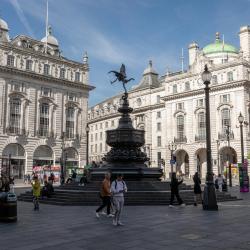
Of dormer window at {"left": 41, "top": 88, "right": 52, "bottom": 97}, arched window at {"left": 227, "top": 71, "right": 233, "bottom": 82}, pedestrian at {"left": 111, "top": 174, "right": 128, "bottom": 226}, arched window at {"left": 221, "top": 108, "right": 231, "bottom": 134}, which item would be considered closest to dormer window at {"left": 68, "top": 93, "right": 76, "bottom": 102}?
dormer window at {"left": 41, "top": 88, "right": 52, "bottom": 97}

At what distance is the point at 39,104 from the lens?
Answer: 6606 cm

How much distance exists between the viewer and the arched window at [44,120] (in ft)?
216

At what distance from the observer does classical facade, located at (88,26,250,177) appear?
68.1 meters

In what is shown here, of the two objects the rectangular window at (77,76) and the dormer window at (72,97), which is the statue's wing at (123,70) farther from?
the rectangular window at (77,76)

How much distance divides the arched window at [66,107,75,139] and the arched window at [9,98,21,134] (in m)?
9.69

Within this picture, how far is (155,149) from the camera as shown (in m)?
83.6

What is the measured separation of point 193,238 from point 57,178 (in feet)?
152

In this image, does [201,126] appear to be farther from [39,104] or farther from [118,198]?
[118,198]

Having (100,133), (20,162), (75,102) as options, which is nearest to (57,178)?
(20,162)

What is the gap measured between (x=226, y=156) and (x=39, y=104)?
3596 cm

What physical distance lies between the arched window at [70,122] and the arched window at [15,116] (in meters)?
9.69

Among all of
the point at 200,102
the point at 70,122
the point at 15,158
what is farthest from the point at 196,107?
the point at 15,158

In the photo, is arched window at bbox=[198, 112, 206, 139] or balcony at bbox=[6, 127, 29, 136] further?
arched window at bbox=[198, 112, 206, 139]

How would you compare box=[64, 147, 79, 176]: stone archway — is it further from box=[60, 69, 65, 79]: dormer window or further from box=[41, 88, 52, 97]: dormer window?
box=[60, 69, 65, 79]: dormer window
